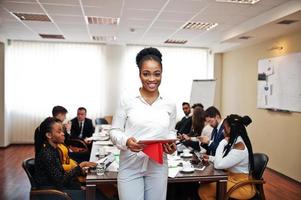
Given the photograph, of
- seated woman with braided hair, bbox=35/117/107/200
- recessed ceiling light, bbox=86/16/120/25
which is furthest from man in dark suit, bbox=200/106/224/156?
recessed ceiling light, bbox=86/16/120/25

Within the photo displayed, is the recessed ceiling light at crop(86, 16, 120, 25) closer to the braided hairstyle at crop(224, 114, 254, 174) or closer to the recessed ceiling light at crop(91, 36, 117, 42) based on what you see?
the recessed ceiling light at crop(91, 36, 117, 42)

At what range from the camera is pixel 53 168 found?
2209 millimetres

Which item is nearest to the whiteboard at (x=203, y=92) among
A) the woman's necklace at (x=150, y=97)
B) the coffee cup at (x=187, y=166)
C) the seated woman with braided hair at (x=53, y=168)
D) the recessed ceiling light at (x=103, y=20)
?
the recessed ceiling light at (x=103, y=20)

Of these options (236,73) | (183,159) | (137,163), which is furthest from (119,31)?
(137,163)

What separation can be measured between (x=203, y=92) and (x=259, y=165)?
14.6 feet

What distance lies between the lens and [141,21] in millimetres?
4941

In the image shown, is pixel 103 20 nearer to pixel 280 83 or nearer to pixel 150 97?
pixel 280 83

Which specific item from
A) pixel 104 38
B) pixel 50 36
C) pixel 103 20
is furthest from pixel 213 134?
pixel 50 36

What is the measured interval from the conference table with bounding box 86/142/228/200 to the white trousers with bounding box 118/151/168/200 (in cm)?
70

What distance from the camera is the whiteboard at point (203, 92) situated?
6766mm

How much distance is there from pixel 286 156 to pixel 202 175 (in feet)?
10.3

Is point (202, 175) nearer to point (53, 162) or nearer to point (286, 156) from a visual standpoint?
point (53, 162)

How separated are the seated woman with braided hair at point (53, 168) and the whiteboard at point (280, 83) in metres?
3.57

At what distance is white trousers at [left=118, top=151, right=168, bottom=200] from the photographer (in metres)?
1.45
